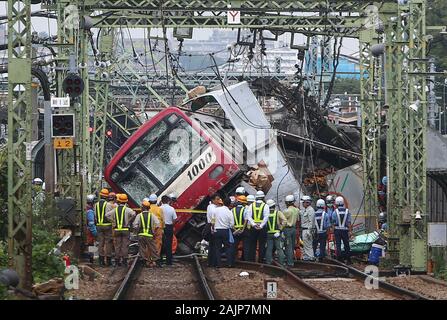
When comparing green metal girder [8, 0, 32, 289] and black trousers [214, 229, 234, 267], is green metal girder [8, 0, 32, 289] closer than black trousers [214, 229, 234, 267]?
Yes

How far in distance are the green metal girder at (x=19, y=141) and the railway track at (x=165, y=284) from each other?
5.82 feet

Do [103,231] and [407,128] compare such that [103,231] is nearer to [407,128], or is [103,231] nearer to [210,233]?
[210,233]

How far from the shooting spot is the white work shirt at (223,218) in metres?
28.1

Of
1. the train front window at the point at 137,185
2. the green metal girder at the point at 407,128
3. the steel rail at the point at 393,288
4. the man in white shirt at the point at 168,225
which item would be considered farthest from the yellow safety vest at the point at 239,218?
the train front window at the point at 137,185

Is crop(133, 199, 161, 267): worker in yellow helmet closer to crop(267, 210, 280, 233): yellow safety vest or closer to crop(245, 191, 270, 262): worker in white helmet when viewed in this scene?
crop(245, 191, 270, 262): worker in white helmet

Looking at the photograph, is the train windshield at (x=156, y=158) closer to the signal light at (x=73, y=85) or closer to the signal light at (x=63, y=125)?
the signal light at (x=73, y=85)

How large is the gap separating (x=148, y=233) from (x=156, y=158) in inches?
189

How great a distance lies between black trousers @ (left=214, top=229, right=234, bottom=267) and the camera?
28.3 meters

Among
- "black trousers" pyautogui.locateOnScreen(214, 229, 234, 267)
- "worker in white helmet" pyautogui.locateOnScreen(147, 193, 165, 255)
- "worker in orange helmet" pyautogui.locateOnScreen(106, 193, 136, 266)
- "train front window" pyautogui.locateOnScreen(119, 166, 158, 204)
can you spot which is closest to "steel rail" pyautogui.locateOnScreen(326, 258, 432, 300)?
"black trousers" pyautogui.locateOnScreen(214, 229, 234, 267)

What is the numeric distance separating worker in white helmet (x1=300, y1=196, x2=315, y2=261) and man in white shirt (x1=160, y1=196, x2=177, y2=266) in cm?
322

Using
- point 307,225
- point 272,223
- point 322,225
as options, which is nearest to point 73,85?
point 272,223

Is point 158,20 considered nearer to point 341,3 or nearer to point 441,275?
point 341,3

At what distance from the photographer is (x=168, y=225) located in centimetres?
2888

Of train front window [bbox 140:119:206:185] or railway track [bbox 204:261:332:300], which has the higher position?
train front window [bbox 140:119:206:185]
